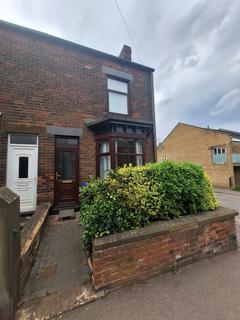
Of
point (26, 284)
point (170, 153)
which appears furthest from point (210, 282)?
point (170, 153)

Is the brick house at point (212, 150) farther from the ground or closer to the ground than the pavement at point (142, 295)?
farther from the ground

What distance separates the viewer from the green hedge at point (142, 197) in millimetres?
2844

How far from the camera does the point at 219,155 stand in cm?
1950

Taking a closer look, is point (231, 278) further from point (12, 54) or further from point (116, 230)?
point (12, 54)

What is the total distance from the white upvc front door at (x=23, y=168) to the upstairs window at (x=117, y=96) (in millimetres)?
3652

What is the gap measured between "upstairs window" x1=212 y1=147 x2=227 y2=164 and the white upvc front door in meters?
19.2

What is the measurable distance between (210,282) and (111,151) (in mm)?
4772

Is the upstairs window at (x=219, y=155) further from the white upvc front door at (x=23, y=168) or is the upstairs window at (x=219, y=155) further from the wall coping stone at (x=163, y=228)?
the white upvc front door at (x=23, y=168)

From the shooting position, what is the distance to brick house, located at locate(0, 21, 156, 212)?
5.94 meters

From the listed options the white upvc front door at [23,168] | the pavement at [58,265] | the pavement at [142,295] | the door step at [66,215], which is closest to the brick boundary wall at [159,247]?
the pavement at [142,295]

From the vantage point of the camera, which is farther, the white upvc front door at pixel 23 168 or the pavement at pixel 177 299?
the white upvc front door at pixel 23 168

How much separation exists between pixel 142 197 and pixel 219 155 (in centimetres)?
1964

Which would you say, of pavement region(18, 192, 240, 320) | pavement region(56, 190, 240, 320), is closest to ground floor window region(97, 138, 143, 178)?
pavement region(18, 192, 240, 320)

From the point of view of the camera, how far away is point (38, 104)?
6320 mm
